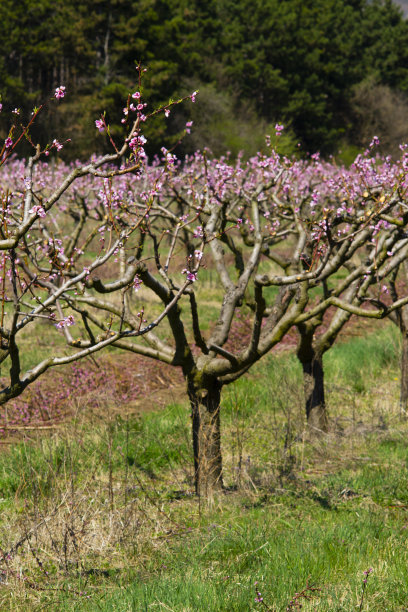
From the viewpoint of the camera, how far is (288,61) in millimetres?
53000

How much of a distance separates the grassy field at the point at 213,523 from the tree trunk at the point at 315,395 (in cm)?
21

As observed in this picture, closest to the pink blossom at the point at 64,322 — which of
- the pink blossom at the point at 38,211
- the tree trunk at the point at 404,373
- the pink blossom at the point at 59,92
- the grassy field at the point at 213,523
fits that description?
the pink blossom at the point at 38,211

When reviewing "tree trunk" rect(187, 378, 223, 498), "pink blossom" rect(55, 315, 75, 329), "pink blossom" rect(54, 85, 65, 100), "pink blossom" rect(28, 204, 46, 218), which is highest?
"pink blossom" rect(54, 85, 65, 100)

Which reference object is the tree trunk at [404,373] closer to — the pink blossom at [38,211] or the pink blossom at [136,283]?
the pink blossom at [136,283]

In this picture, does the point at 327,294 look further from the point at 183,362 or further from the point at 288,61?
the point at 288,61

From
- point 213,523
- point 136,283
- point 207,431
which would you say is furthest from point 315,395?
point 136,283

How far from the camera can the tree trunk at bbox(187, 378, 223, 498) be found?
18.6 ft

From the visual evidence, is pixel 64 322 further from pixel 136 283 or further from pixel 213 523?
pixel 213 523

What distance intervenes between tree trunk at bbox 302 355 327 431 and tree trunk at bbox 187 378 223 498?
2020 millimetres

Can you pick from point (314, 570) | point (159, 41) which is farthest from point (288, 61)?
point (314, 570)

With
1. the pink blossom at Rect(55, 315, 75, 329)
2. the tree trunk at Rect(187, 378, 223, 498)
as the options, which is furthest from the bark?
the pink blossom at Rect(55, 315, 75, 329)

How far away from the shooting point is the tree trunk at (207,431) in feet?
18.6

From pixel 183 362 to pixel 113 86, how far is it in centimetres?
3373

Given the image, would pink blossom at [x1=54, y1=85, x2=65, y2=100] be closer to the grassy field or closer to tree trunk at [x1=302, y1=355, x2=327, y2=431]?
the grassy field
